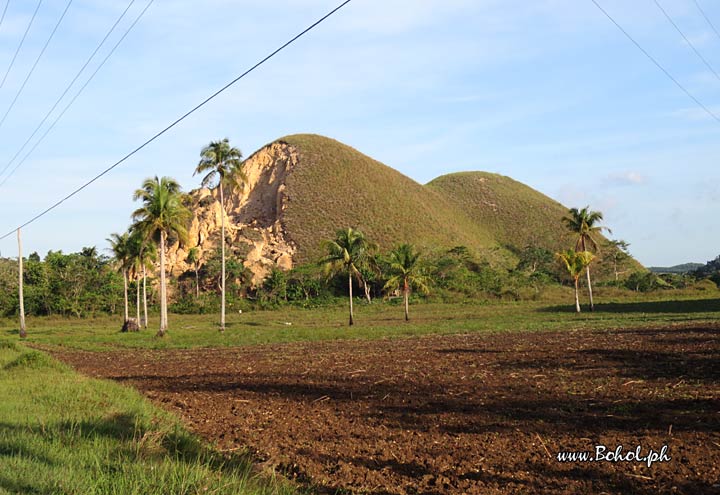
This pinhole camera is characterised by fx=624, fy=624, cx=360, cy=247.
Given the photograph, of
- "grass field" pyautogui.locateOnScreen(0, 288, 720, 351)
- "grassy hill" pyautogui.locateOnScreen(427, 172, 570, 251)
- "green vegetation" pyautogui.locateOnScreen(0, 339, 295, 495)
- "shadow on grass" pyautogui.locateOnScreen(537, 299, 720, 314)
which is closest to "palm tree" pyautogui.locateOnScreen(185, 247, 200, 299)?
"grass field" pyautogui.locateOnScreen(0, 288, 720, 351)

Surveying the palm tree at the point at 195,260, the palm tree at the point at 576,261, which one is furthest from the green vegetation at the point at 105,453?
the palm tree at the point at 195,260

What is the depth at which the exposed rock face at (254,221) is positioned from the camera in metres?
95.5

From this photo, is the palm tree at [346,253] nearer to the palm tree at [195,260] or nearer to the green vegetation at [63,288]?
the palm tree at [195,260]

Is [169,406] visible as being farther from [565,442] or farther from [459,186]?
[459,186]

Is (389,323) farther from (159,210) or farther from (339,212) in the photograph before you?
(339,212)

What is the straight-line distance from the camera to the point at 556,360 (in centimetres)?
1961

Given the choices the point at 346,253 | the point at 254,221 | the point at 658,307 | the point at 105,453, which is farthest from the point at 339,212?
the point at 105,453

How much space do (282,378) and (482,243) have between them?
106 m

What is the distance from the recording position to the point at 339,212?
4405 inches

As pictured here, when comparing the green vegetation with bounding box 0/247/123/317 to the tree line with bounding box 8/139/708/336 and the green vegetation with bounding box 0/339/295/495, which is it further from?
the green vegetation with bounding box 0/339/295/495

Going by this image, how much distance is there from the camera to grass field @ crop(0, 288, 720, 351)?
38719mm

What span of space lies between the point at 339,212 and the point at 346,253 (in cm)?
5985

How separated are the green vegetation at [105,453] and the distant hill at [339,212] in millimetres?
75647

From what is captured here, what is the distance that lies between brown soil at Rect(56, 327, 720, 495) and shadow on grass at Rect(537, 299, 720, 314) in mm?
31688
